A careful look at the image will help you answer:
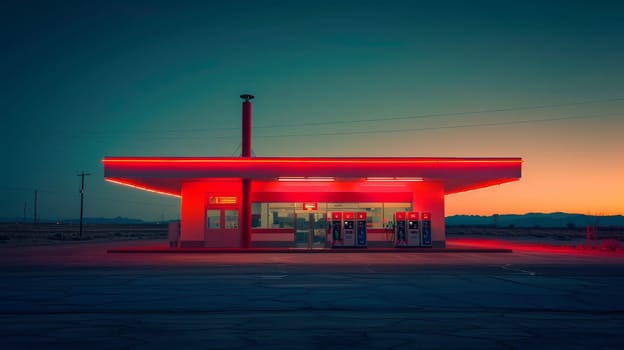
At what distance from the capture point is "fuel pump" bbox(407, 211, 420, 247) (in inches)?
1179

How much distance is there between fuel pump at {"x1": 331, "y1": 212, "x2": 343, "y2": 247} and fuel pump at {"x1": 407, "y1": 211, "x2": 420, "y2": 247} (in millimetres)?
3658

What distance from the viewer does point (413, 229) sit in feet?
98.7

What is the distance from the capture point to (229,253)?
27.8 m

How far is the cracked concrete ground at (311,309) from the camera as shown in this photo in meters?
7.55

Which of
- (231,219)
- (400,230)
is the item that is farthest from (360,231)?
(231,219)

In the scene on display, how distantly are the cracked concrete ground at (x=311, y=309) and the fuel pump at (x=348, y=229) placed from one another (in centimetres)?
1218

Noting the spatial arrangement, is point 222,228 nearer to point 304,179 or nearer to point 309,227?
point 309,227

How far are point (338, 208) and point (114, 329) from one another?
954 inches

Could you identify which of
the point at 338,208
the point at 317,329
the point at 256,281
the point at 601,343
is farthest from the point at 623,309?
the point at 338,208

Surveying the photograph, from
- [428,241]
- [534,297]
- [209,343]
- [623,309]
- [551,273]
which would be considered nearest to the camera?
[209,343]

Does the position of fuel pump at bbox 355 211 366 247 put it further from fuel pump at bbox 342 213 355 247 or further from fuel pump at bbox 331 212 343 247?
fuel pump at bbox 331 212 343 247

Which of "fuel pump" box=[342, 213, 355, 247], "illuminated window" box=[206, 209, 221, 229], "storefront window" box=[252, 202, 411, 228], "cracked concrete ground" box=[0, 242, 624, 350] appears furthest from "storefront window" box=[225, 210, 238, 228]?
"cracked concrete ground" box=[0, 242, 624, 350]

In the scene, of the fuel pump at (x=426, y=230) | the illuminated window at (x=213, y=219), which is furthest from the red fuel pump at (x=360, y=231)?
the illuminated window at (x=213, y=219)

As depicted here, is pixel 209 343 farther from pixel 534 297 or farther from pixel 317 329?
pixel 534 297
